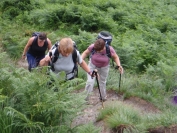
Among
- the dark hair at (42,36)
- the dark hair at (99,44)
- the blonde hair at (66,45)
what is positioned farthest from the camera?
the dark hair at (42,36)

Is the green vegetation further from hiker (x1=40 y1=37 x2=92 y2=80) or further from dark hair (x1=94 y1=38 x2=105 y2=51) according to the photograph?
dark hair (x1=94 y1=38 x2=105 y2=51)

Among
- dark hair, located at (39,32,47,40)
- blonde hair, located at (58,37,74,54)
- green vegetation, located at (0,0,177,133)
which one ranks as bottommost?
green vegetation, located at (0,0,177,133)

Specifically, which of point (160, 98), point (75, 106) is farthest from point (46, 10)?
point (75, 106)

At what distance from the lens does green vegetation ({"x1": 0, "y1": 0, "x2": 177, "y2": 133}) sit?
15.9 ft

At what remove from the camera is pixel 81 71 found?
960 centimetres

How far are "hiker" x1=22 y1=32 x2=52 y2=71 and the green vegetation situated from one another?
638 mm

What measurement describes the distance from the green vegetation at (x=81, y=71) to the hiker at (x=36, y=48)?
25.1 inches

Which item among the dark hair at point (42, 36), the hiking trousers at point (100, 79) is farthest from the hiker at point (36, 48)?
the hiking trousers at point (100, 79)

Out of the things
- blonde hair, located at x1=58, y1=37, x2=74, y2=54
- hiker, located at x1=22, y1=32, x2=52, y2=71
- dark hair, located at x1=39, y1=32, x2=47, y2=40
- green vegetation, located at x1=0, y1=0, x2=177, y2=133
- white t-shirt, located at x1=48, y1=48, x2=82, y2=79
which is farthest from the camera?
hiker, located at x1=22, y1=32, x2=52, y2=71

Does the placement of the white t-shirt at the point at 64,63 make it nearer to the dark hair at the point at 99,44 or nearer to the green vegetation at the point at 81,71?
the green vegetation at the point at 81,71

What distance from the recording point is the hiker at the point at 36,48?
7.75 meters

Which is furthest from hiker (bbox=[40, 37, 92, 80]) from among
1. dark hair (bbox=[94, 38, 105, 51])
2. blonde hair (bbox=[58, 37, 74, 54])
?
dark hair (bbox=[94, 38, 105, 51])

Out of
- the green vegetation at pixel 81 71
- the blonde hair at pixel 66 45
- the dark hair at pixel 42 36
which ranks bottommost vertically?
the green vegetation at pixel 81 71

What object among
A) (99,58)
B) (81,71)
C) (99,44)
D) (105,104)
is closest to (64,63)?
(99,44)
